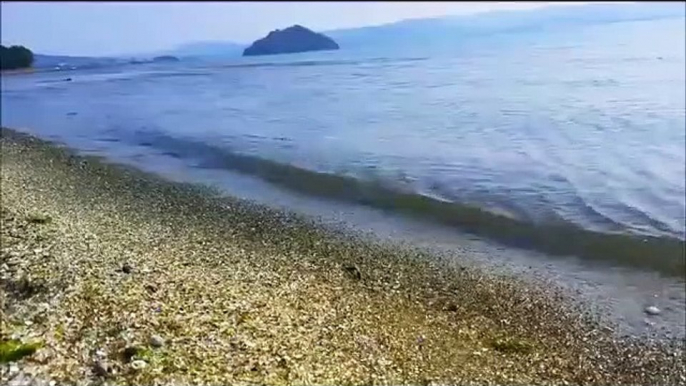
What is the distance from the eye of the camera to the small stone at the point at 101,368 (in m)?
8.62

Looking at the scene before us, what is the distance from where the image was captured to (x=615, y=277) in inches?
590

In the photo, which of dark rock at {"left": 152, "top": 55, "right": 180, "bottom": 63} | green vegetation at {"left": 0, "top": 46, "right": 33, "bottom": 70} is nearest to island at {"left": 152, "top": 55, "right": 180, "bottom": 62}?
dark rock at {"left": 152, "top": 55, "right": 180, "bottom": 63}

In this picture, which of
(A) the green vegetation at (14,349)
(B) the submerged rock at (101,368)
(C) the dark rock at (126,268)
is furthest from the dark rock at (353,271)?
(A) the green vegetation at (14,349)

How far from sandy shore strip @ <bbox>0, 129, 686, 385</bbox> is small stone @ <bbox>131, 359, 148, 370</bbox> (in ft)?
0.08

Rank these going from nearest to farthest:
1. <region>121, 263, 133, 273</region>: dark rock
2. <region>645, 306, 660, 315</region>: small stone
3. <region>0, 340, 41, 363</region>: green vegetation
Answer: <region>0, 340, 41, 363</region>: green vegetation
<region>121, 263, 133, 273</region>: dark rock
<region>645, 306, 660, 315</region>: small stone

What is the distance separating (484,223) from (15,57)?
6352 centimetres

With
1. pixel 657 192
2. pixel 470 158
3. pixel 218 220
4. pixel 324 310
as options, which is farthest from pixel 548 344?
pixel 470 158

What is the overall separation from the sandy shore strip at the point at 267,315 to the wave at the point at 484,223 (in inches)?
111

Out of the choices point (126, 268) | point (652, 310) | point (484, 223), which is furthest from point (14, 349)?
point (484, 223)

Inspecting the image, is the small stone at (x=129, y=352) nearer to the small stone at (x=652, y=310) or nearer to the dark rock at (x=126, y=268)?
the dark rock at (x=126, y=268)

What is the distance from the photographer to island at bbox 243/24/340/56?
18673cm

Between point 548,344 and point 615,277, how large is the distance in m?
4.10

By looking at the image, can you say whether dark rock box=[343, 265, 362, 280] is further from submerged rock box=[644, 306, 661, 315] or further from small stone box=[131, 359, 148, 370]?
small stone box=[131, 359, 148, 370]

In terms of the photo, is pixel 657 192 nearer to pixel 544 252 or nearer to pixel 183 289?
pixel 544 252
